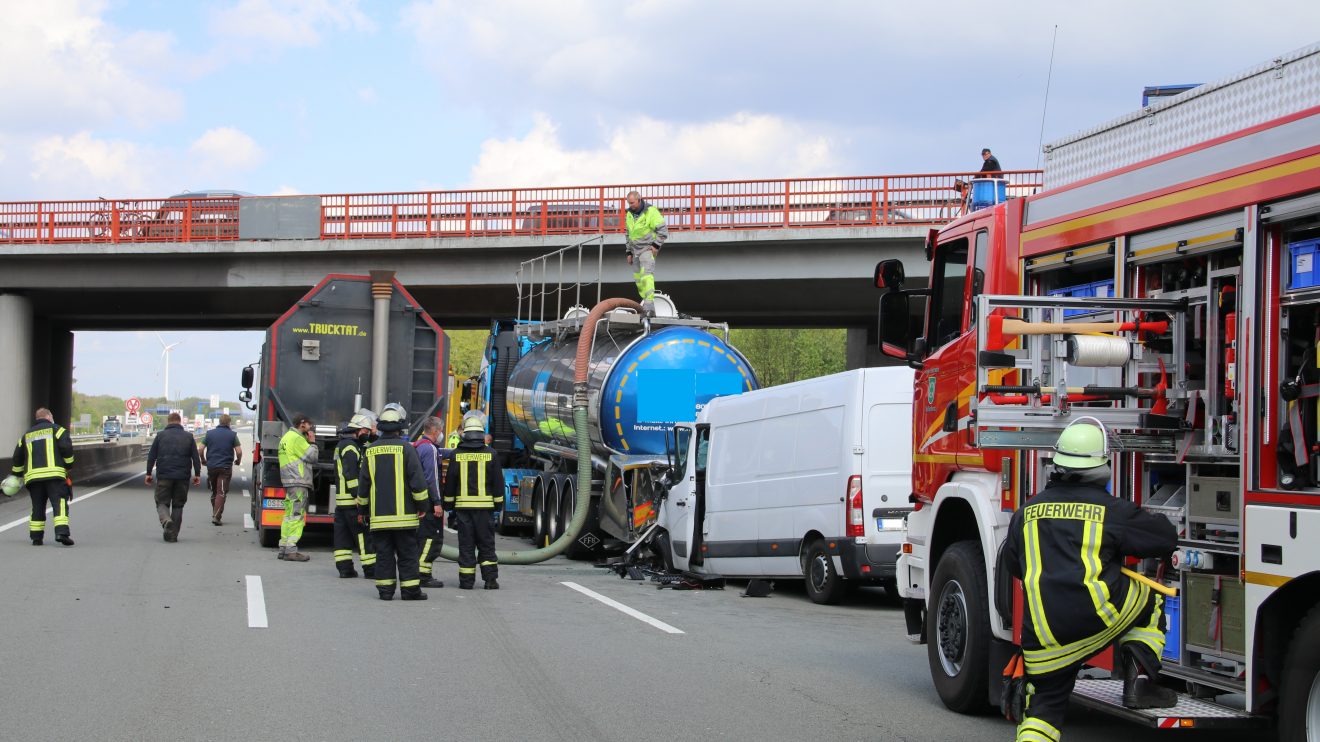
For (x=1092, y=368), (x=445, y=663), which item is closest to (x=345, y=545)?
(x=445, y=663)

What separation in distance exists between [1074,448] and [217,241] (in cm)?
2599

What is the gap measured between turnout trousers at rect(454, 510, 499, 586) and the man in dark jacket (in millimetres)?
5961

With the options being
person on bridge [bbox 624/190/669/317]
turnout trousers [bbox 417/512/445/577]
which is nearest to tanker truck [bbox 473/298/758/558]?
person on bridge [bbox 624/190/669/317]

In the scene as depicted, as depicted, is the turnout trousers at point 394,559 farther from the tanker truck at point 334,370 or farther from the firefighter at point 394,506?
the tanker truck at point 334,370

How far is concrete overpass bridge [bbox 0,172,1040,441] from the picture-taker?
83.6 ft

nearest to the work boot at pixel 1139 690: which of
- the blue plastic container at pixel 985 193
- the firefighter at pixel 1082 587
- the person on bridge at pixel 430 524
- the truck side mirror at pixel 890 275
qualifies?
the firefighter at pixel 1082 587

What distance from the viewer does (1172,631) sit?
573 centimetres

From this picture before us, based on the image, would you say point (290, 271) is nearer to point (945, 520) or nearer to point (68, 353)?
point (68, 353)

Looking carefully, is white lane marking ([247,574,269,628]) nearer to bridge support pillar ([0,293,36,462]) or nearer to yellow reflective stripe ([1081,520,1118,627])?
yellow reflective stripe ([1081,520,1118,627])

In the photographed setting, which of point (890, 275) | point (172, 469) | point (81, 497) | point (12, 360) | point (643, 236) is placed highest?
point (643, 236)

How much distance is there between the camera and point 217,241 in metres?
28.5

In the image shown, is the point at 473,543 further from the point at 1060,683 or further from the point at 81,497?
the point at 81,497

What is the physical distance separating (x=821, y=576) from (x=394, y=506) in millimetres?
4226

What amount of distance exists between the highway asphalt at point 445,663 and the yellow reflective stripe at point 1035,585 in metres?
1.65
